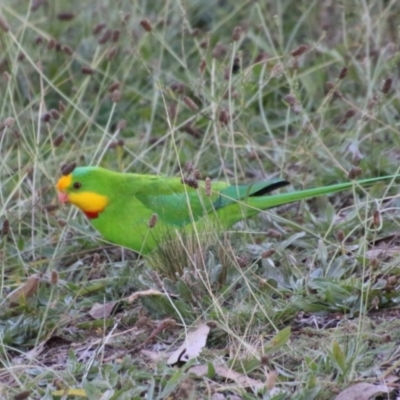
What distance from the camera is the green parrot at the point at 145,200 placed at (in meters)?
3.99

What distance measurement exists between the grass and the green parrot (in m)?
0.11

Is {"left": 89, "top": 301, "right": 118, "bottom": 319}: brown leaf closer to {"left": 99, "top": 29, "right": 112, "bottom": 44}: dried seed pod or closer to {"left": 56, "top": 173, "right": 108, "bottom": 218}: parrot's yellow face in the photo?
{"left": 56, "top": 173, "right": 108, "bottom": 218}: parrot's yellow face

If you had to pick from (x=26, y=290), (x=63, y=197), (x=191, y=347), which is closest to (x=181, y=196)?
(x=63, y=197)

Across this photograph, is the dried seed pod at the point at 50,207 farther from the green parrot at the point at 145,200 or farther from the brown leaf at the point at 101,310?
the brown leaf at the point at 101,310

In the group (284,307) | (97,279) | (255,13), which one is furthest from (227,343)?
(255,13)

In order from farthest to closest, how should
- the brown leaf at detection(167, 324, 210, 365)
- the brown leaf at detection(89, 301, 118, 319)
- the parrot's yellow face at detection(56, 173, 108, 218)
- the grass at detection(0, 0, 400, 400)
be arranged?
the parrot's yellow face at detection(56, 173, 108, 218) < the brown leaf at detection(89, 301, 118, 319) < the brown leaf at detection(167, 324, 210, 365) < the grass at detection(0, 0, 400, 400)

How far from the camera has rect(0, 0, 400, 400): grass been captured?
2.93m

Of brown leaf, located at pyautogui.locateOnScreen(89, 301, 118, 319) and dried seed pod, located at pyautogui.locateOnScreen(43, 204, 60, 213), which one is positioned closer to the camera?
brown leaf, located at pyautogui.locateOnScreen(89, 301, 118, 319)

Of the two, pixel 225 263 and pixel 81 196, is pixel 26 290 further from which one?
pixel 225 263

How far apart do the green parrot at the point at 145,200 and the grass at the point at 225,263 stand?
0.37ft

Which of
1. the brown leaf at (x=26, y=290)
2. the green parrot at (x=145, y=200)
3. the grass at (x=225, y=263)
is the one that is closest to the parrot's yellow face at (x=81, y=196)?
the green parrot at (x=145, y=200)

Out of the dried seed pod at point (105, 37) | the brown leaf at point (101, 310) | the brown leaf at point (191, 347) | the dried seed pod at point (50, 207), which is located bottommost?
the brown leaf at point (101, 310)

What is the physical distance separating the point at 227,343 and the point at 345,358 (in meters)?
0.48

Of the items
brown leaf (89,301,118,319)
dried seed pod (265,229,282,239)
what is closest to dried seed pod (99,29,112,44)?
dried seed pod (265,229,282,239)
